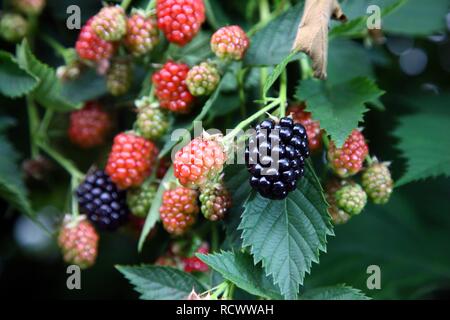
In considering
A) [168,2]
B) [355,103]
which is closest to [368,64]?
[355,103]

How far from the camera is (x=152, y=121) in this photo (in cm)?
141

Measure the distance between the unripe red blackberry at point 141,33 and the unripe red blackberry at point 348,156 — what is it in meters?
0.48

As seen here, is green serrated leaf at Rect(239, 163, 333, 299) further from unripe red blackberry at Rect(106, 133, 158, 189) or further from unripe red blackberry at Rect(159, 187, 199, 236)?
unripe red blackberry at Rect(106, 133, 158, 189)

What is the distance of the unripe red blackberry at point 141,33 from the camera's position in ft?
4.62

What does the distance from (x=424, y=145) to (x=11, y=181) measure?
1.08 m

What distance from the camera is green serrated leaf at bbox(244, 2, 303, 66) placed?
1378mm

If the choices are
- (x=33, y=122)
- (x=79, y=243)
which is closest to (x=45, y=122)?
(x=33, y=122)

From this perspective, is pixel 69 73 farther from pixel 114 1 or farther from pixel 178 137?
pixel 178 137

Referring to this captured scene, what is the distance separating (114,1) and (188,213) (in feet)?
1.90

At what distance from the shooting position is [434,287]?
1.81 meters

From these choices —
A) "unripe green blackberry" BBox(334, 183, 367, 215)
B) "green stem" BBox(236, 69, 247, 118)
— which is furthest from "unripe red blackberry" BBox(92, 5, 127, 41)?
"unripe green blackberry" BBox(334, 183, 367, 215)

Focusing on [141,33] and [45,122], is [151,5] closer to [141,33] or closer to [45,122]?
[141,33]

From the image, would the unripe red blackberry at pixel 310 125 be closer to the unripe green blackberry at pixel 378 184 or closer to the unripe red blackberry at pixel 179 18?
the unripe green blackberry at pixel 378 184

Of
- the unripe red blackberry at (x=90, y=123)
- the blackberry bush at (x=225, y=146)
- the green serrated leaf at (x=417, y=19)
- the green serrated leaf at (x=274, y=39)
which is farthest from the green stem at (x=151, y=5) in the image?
the green serrated leaf at (x=417, y=19)
